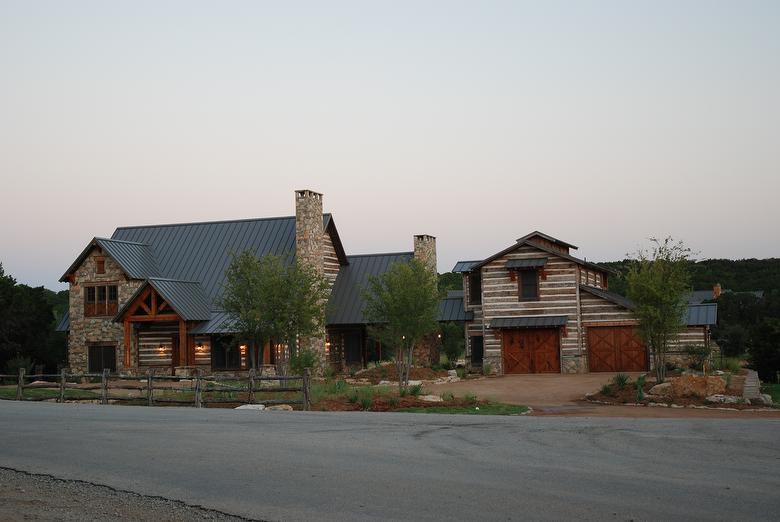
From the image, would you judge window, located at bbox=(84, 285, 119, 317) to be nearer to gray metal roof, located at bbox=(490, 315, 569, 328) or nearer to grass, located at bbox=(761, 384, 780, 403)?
gray metal roof, located at bbox=(490, 315, 569, 328)

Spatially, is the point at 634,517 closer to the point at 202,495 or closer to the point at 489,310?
the point at 202,495

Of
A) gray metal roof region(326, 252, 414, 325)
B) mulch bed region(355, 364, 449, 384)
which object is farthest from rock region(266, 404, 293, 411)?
gray metal roof region(326, 252, 414, 325)

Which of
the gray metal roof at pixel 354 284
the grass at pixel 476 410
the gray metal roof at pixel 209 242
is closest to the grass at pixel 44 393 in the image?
the gray metal roof at pixel 209 242

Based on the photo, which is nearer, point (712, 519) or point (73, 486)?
point (712, 519)

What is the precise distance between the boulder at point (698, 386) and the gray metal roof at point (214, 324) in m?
23.9

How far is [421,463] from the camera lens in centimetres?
1423

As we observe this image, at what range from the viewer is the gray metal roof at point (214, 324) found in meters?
46.6

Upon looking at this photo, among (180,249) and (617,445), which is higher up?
(180,249)

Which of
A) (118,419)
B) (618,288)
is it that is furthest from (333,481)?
(618,288)

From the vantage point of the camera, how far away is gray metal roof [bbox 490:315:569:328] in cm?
4634

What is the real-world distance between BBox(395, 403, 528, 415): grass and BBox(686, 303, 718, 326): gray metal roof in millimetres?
20034

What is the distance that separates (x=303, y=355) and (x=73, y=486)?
27.0 meters

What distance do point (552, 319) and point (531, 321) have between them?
1121 mm

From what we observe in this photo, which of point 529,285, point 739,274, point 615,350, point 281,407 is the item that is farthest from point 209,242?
point 739,274
